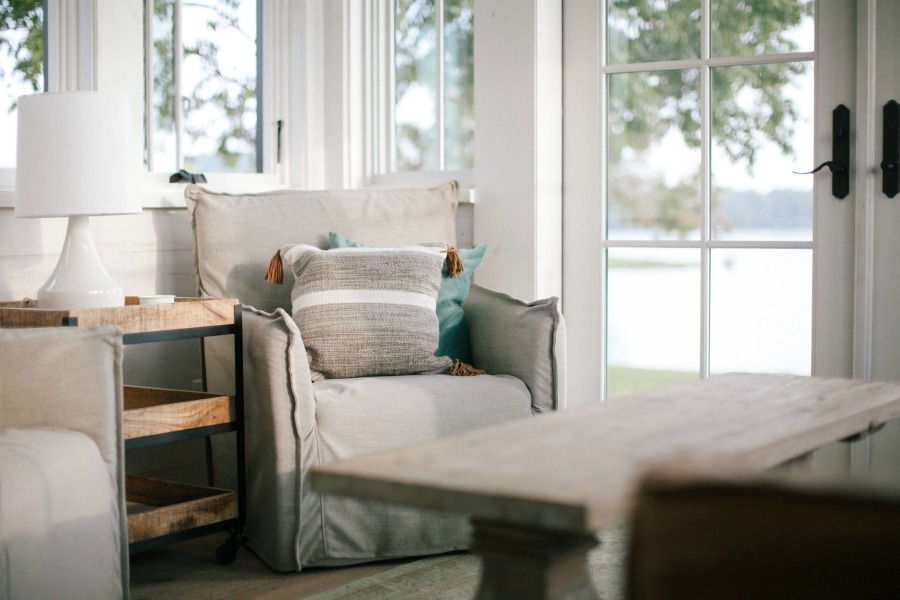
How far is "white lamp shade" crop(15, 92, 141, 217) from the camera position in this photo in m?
2.22

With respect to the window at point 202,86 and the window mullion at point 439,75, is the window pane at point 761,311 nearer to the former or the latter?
the window mullion at point 439,75

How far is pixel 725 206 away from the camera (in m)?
3.10

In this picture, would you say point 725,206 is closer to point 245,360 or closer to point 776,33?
point 776,33

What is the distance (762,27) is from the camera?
3.01 meters

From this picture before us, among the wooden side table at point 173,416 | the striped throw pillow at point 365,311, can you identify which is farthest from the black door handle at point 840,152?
the wooden side table at point 173,416

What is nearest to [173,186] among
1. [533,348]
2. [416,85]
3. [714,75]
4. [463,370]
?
[416,85]

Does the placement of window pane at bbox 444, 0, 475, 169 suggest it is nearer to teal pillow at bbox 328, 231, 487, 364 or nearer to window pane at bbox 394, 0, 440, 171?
window pane at bbox 394, 0, 440, 171

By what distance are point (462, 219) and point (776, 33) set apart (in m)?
1.14

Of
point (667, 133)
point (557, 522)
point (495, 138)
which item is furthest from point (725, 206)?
point (557, 522)

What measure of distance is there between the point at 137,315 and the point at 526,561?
4.12 feet

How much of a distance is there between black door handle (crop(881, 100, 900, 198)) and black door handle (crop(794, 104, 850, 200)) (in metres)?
0.11

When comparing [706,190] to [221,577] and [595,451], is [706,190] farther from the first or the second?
[595,451]

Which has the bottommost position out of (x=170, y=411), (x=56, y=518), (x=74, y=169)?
(x=56, y=518)

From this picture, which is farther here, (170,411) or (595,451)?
(170,411)
